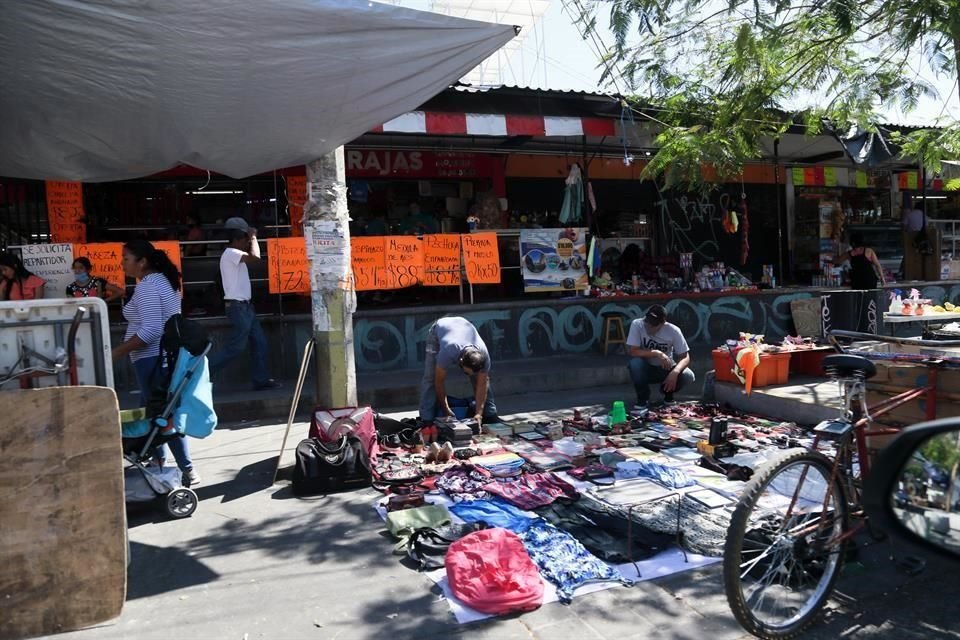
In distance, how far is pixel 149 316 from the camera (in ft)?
17.0

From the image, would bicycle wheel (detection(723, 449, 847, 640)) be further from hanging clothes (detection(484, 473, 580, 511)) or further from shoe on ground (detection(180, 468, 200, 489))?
shoe on ground (detection(180, 468, 200, 489))

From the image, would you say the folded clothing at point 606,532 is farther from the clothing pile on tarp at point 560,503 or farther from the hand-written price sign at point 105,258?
the hand-written price sign at point 105,258

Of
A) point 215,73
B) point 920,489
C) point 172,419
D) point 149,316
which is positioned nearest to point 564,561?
point 920,489

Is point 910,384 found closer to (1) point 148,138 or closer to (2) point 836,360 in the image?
(2) point 836,360

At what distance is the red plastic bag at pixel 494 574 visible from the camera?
3.34 m

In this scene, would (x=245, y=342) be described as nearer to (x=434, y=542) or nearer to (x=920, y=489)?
(x=434, y=542)

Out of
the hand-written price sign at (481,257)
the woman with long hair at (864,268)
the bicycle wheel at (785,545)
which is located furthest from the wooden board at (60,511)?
the woman with long hair at (864,268)

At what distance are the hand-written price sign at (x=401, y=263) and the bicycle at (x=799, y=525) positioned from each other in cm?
686

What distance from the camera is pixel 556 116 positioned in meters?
9.81

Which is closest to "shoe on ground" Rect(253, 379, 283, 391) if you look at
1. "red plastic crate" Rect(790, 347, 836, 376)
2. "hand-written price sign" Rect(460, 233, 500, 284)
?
"hand-written price sign" Rect(460, 233, 500, 284)

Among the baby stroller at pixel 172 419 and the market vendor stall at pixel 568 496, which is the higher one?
the baby stroller at pixel 172 419

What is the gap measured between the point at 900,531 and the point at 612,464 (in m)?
3.15

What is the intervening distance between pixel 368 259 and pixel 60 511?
661 cm

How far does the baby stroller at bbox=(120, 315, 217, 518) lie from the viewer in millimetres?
4727
